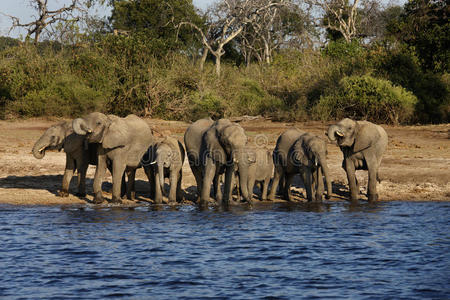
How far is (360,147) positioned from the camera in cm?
1485

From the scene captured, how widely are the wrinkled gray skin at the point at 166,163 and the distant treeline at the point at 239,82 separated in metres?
13.1

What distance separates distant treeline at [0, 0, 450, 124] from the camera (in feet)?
87.9

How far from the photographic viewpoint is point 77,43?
33.3 metres

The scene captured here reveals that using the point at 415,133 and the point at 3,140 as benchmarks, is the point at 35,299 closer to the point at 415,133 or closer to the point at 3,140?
the point at 3,140

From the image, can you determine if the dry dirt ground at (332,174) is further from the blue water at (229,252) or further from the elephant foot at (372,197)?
the blue water at (229,252)

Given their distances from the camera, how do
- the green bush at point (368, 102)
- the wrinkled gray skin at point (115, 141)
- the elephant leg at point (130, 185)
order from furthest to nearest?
the green bush at point (368, 102) < the elephant leg at point (130, 185) < the wrinkled gray skin at point (115, 141)

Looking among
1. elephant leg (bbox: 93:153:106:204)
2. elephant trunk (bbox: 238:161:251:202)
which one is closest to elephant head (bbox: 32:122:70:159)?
elephant leg (bbox: 93:153:106:204)

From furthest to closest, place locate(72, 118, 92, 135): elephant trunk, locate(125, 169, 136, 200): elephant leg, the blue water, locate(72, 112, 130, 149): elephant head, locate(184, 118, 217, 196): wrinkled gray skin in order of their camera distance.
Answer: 1. locate(125, 169, 136, 200): elephant leg
2. locate(184, 118, 217, 196): wrinkled gray skin
3. locate(72, 112, 130, 149): elephant head
4. locate(72, 118, 92, 135): elephant trunk
5. the blue water

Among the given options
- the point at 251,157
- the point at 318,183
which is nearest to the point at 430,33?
the point at 318,183

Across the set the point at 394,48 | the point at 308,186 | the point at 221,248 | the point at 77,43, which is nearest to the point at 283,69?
the point at 394,48

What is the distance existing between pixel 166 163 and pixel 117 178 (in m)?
1.10

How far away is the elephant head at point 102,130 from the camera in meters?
13.7

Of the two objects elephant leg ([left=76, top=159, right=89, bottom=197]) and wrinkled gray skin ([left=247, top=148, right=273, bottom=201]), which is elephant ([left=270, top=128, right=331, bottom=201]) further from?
elephant leg ([left=76, top=159, right=89, bottom=197])

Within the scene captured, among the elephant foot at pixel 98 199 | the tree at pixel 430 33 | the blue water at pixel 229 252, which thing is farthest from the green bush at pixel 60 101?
the tree at pixel 430 33
